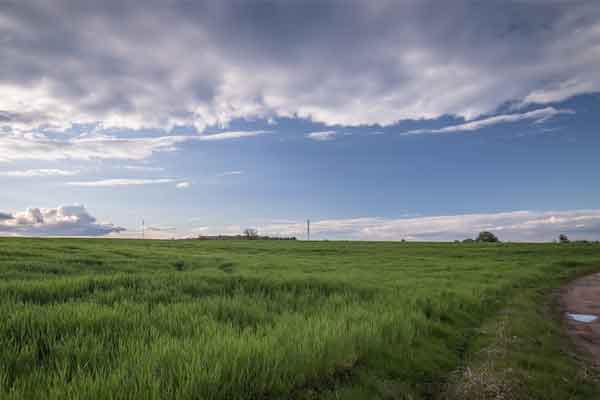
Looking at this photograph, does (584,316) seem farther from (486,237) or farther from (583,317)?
(486,237)

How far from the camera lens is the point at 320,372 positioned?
448cm

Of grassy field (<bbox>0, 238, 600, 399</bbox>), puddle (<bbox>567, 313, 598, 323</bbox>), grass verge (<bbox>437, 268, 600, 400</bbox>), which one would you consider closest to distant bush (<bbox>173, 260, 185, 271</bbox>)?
grassy field (<bbox>0, 238, 600, 399</bbox>)

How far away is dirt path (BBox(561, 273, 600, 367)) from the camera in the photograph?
24.6 ft

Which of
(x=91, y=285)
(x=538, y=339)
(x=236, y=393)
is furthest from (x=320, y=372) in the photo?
(x=91, y=285)

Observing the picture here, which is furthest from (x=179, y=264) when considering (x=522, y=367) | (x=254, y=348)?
(x=522, y=367)

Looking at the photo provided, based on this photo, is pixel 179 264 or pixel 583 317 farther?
pixel 179 264

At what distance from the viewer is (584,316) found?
10.5 meters

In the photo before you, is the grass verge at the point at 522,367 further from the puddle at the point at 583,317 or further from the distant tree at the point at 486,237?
the distant tree at the point at 486,237

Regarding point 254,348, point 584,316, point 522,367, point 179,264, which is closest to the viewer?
point 254,348

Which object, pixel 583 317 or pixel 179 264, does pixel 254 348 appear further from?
pixel 179 264

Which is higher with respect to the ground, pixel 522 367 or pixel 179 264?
pixel 522 367

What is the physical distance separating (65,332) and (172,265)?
624 inches

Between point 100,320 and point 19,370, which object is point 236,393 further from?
point 100,320

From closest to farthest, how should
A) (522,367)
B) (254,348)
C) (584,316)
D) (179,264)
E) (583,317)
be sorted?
(254,348), (522,367), (583,317), (584,316), (179,264)
